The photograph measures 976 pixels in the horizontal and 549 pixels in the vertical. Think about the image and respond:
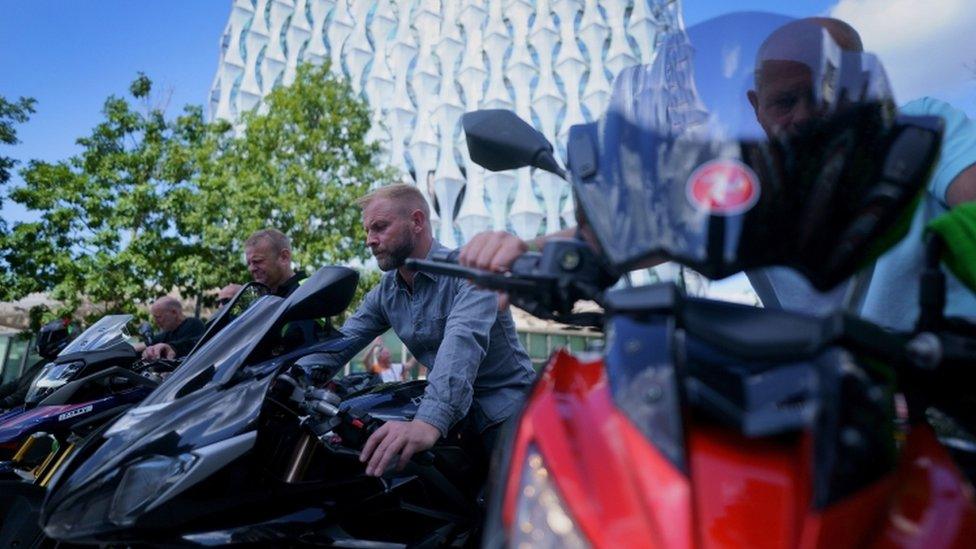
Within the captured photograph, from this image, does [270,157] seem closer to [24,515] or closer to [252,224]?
[252,224]

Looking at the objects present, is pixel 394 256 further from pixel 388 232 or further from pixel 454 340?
pixel 454 340

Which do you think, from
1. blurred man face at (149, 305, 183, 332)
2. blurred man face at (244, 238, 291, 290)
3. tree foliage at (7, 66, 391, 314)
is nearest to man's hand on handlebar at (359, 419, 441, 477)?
blurred man face at (244, 238, 291, 290)

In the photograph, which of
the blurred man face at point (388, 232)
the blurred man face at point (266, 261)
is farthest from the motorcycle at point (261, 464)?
the blurred man face at point (266, 261)

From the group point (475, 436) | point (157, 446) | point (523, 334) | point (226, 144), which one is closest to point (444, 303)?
point (475, 436)

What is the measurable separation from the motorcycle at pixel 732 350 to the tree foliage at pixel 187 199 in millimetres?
13156

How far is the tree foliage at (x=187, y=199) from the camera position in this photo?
12695 mm

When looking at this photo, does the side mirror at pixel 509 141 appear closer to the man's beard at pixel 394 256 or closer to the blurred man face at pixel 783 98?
the blurred man face at pixel 783 98

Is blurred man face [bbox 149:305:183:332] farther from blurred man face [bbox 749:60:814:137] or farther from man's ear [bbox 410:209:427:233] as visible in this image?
blurred man face [bbox 749:60:814:137]

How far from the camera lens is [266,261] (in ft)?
17.3

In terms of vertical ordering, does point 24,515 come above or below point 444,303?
below

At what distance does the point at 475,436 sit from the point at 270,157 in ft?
44.4

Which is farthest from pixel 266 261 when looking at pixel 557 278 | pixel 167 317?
pixel 557 278

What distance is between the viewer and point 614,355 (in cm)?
97

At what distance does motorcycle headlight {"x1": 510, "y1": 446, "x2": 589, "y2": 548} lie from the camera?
2.76 feet
